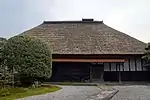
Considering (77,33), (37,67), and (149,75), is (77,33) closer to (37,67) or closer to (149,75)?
(149,75)

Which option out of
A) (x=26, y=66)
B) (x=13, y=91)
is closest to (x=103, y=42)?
(x=26, y=66)

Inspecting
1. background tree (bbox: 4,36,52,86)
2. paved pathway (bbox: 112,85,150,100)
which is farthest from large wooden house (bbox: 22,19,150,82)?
paved pathway (bbox: 112,85,150,100)

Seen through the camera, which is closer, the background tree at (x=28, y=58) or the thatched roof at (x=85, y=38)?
the background tree at (x=28, y=58)

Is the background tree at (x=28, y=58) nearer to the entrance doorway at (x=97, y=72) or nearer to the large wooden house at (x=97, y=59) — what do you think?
the large wooden house at (x=97, y=59)

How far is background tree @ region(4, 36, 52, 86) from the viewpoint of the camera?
52.0 feet

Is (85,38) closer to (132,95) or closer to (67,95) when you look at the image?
(132,95)

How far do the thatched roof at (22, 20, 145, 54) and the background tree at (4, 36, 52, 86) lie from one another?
402 inches

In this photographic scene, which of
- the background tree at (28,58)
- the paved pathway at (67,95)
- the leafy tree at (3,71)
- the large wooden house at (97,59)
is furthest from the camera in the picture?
the large wooden house at (97,59)

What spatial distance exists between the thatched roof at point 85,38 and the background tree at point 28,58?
10.2 metres

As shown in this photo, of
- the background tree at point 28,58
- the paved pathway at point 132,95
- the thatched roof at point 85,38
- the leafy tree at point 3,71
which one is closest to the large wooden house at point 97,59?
the thatched roof at point 85,38

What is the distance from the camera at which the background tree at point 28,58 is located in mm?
15844

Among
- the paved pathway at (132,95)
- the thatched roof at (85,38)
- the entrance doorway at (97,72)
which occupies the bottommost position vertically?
the paved pathway at (132,95)

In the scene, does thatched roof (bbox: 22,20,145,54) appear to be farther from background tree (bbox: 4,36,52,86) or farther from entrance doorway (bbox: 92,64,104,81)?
background tree (bbox: 4,36,52,86)

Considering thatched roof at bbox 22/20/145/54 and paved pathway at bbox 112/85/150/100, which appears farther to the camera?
thatched roof at bbox 22/20/145/54
